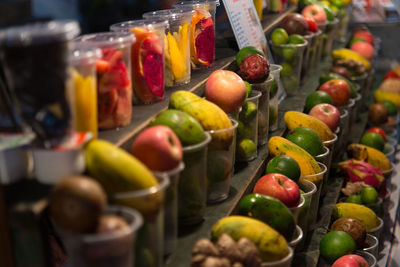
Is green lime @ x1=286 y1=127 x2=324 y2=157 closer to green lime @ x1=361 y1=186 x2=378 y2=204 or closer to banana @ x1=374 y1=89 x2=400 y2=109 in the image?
green lime @ x1=361 y1=186 x2=378 y2=204

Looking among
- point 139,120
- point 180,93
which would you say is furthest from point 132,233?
point 180,93

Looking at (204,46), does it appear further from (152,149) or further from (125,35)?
(152,149)

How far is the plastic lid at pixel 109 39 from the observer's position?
1401 mm

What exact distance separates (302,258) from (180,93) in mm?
880

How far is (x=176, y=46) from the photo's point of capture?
1861 millimetres

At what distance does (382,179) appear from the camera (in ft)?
9.36

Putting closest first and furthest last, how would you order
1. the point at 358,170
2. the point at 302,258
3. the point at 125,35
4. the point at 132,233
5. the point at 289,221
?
the point at 132,233, the point at 125,35, the point at 289,221, the point at 302,258, the point at 358,170

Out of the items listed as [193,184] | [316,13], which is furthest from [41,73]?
[316,13]

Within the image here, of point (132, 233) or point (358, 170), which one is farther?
point (358, 170)

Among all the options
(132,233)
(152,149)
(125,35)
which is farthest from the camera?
(125,35)

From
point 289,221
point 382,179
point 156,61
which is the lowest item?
point 382,179

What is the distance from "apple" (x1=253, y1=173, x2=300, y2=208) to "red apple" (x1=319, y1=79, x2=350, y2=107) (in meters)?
1.22

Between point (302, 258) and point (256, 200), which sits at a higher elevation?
point (256, 200)

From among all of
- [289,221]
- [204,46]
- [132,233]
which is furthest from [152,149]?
[204,46]
